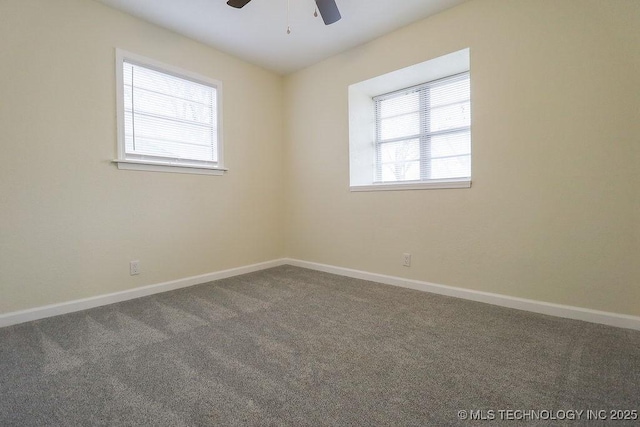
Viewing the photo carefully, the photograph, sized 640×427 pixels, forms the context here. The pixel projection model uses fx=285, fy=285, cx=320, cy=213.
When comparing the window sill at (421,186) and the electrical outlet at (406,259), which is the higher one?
the window sill at (421,186)

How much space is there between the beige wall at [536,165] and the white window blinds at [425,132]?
0.42 metres

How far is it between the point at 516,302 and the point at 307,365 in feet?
5.95

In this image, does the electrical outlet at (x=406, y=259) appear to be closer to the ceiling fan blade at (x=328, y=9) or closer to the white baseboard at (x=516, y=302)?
the white baseboard at (x=516, y=302)

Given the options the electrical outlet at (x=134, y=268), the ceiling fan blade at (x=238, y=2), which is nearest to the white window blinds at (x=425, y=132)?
the ceiling fan blade at (x=238, y=2)

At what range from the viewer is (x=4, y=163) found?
2029 mm

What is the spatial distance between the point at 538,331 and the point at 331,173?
96.3 inches

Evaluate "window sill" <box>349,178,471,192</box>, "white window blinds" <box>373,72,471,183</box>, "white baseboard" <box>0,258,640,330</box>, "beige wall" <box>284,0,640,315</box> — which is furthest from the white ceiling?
"white baseboard" <box>0,258,640,330</box>

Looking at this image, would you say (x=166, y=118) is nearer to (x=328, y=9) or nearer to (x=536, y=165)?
(x=328, y=9)

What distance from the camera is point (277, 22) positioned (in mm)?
2756

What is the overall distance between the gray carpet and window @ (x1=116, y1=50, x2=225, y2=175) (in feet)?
4.64

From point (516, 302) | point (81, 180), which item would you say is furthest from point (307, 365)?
point (81, 180)

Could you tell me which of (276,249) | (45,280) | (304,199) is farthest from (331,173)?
(45,280)

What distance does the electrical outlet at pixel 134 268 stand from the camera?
2.63 meters

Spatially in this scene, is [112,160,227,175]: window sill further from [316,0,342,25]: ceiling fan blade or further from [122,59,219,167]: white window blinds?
[316,0,342,25]: ceiling fan blade
